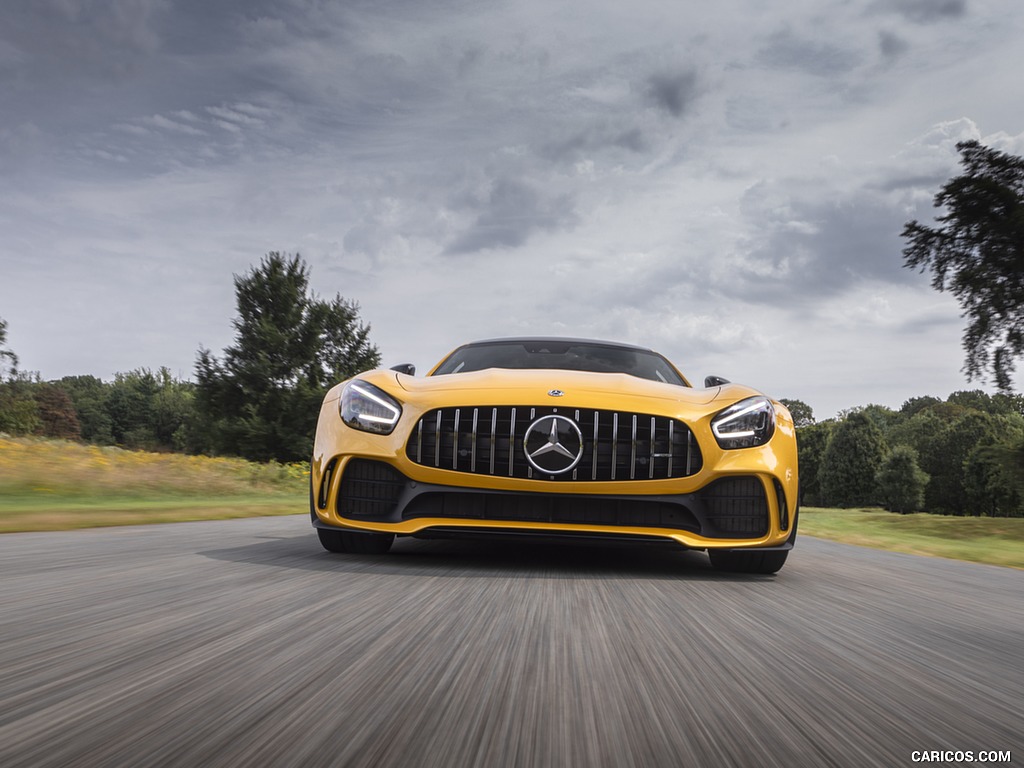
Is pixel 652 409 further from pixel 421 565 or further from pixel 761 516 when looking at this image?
pixel 421 565

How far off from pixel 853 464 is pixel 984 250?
219ft

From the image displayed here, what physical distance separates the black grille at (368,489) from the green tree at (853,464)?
267 ft

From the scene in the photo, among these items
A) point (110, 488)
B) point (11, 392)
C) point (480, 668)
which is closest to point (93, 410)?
point (11, 392)

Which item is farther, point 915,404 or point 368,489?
point 915,404

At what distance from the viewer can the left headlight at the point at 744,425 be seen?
4.04 m

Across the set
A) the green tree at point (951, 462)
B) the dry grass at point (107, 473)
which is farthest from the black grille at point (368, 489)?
the green tree at point (951, 462)

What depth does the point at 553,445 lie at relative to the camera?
157 inches

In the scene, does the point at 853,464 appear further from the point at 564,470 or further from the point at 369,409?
the point at 369,409

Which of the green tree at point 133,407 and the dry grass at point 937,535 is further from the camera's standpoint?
the green tree at point 133,407

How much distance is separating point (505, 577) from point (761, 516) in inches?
50.6

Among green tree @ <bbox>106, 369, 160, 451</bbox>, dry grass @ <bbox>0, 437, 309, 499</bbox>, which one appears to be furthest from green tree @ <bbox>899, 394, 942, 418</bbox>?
dry grass @ <bbox>0, 437, 309, 499</bbox>

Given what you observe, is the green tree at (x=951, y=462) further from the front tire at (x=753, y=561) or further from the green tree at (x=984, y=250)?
the front tire at (x=753, y=561)

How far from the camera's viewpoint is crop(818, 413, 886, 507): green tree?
261ft

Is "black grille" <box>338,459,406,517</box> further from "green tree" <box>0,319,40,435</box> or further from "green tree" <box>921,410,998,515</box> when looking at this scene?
"green tree" <box>921,410,998,515</box>
